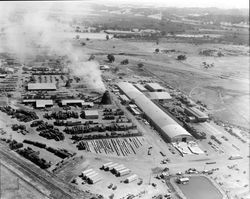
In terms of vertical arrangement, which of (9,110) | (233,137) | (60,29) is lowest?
(233,137)

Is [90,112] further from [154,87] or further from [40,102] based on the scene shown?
[154,87]

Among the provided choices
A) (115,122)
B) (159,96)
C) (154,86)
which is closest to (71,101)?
(115,122)

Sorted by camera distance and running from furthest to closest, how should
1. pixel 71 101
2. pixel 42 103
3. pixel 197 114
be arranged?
pixel 71 101
pixel 197 114
pixel 42 103

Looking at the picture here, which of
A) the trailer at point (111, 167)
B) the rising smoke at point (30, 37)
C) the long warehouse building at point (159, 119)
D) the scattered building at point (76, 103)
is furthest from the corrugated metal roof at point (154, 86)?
the trailer at point (111, 167)

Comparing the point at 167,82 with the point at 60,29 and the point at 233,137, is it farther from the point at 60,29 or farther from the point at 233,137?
the point at 60,29

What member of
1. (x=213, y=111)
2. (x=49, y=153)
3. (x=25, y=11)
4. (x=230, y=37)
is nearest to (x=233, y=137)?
(x=213, y=111)

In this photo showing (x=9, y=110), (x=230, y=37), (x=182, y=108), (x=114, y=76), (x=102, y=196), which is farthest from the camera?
(x=230, y=37)

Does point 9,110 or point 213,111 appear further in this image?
point 213,111
